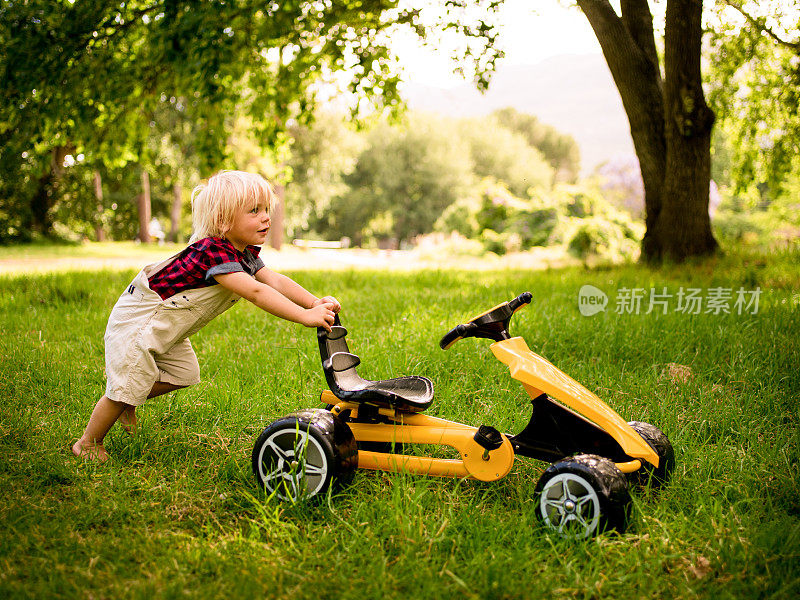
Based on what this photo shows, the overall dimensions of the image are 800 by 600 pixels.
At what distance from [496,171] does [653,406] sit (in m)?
42.2

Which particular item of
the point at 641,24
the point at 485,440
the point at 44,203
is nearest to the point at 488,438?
the point at 485,440

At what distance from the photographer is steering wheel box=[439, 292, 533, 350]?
2.48 m

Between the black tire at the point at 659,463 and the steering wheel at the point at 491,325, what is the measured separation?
691 millimetres

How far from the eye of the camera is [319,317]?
2.55 metres

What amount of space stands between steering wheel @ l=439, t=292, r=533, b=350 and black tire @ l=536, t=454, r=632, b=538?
58 centimetres

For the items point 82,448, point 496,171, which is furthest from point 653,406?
point 496,171

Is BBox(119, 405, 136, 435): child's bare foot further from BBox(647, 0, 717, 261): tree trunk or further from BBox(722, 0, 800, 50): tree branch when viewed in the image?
BBox(722, 0, 800, 50): tree branch

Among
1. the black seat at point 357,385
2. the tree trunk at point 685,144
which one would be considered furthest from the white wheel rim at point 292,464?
the tree trunk at point 685,144

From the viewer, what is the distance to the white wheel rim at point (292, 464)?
2439mm

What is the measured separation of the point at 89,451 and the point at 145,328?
0.63 metres

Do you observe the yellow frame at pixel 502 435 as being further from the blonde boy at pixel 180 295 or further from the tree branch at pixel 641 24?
the tree branch at pixel 641 24

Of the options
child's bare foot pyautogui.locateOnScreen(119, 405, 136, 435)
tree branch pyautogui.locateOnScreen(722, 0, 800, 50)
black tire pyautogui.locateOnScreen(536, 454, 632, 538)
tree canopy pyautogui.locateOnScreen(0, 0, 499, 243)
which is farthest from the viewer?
tree branch pyautogui.locateOnScreen(722, 0, 800, 50)

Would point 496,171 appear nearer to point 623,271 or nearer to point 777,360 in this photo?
point 623,271

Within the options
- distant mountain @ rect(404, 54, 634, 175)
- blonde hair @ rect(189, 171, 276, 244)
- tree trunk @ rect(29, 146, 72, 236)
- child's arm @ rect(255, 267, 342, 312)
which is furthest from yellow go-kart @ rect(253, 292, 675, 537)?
distant mountain @ rect(404, 54, 634, 175)
